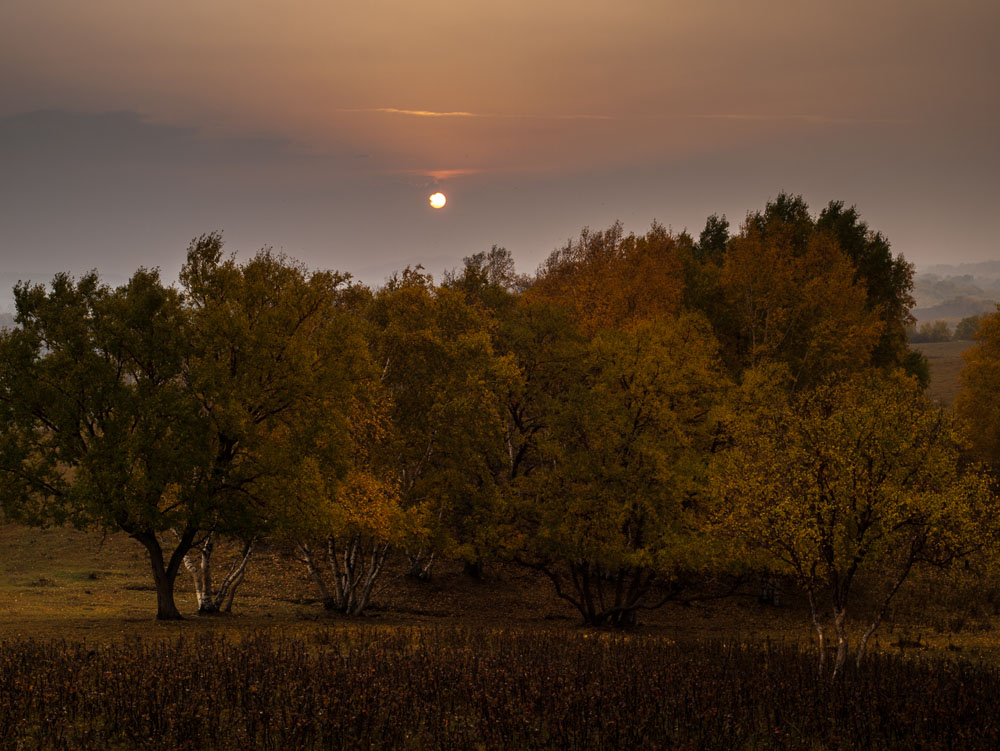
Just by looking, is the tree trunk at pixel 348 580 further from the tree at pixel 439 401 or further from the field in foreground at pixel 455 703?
the field in foreground at pixel 455 703

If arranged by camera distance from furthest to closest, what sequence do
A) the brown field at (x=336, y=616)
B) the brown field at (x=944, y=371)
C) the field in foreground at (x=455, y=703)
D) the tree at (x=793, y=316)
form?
the brown field at (x=944, y=371) < the tree at (x=793, y=316) < the brown field at (x=336, y=616) < the field in foreground at (x=455, y=703)

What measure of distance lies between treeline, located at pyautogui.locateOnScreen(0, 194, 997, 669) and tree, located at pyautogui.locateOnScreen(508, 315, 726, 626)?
0.44ft

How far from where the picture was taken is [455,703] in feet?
57.5

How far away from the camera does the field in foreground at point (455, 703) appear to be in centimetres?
1469

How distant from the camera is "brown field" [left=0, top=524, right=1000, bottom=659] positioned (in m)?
30.8

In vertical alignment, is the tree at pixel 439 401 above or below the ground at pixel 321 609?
above

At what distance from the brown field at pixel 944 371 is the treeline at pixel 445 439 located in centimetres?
5223

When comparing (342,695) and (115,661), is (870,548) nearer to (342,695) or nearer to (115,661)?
(342,695)

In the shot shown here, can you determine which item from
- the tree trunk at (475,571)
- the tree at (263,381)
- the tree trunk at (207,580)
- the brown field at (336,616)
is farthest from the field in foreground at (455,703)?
the tree trunk at (475,571)

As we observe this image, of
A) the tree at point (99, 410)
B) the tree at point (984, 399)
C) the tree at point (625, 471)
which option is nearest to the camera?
the tree at point (99, 410)

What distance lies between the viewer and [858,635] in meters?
36.2

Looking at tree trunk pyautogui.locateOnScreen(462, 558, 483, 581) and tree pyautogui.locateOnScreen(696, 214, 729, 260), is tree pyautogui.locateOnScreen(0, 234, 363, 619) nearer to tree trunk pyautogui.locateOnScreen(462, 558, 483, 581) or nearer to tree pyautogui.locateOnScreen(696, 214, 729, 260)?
tree trunk pyautogui.locateOnScreen(462, 558, 483, 581)

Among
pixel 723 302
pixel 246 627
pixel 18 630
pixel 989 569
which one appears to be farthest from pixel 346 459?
pixel 723 302

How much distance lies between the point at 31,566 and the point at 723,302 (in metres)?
51.4
